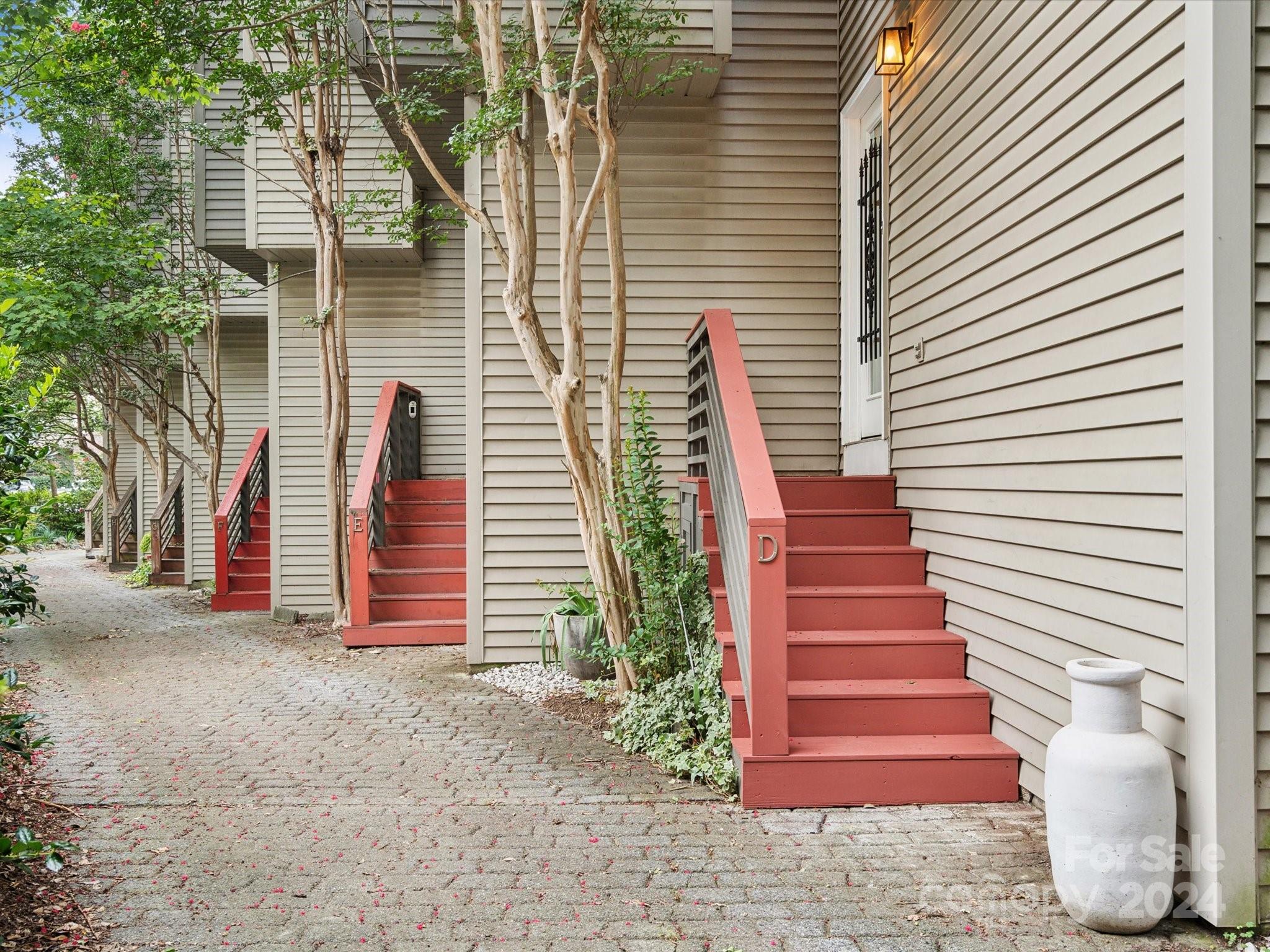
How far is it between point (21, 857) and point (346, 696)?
2740mm

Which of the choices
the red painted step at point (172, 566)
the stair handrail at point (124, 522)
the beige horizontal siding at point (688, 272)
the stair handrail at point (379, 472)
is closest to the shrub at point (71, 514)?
→ the stair handrail at point (124, 522)

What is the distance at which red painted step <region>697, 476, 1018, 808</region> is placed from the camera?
354cm

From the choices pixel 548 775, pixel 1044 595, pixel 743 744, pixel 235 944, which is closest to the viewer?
pixel 235 944

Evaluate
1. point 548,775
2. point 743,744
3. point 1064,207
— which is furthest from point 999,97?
point 548,775

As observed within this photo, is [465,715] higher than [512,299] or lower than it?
lower

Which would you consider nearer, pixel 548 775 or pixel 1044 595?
pixel 1044 595

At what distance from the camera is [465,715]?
5055 mm

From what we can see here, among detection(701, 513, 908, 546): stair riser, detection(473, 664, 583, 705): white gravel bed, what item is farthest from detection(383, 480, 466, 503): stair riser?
detection(701, 513, 908, 546): stair riser

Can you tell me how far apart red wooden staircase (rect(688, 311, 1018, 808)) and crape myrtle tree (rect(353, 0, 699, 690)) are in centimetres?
59

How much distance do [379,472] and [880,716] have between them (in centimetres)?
521

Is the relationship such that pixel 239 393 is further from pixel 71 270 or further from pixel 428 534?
pixel 428 534

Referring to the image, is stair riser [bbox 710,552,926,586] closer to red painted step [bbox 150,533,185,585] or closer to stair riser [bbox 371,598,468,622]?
stair riser [bbox 371,598,468,622]

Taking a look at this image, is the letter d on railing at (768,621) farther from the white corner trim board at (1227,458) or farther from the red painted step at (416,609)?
the red painted step at (416,609)

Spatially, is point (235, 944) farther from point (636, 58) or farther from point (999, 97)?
point (636, 58)
